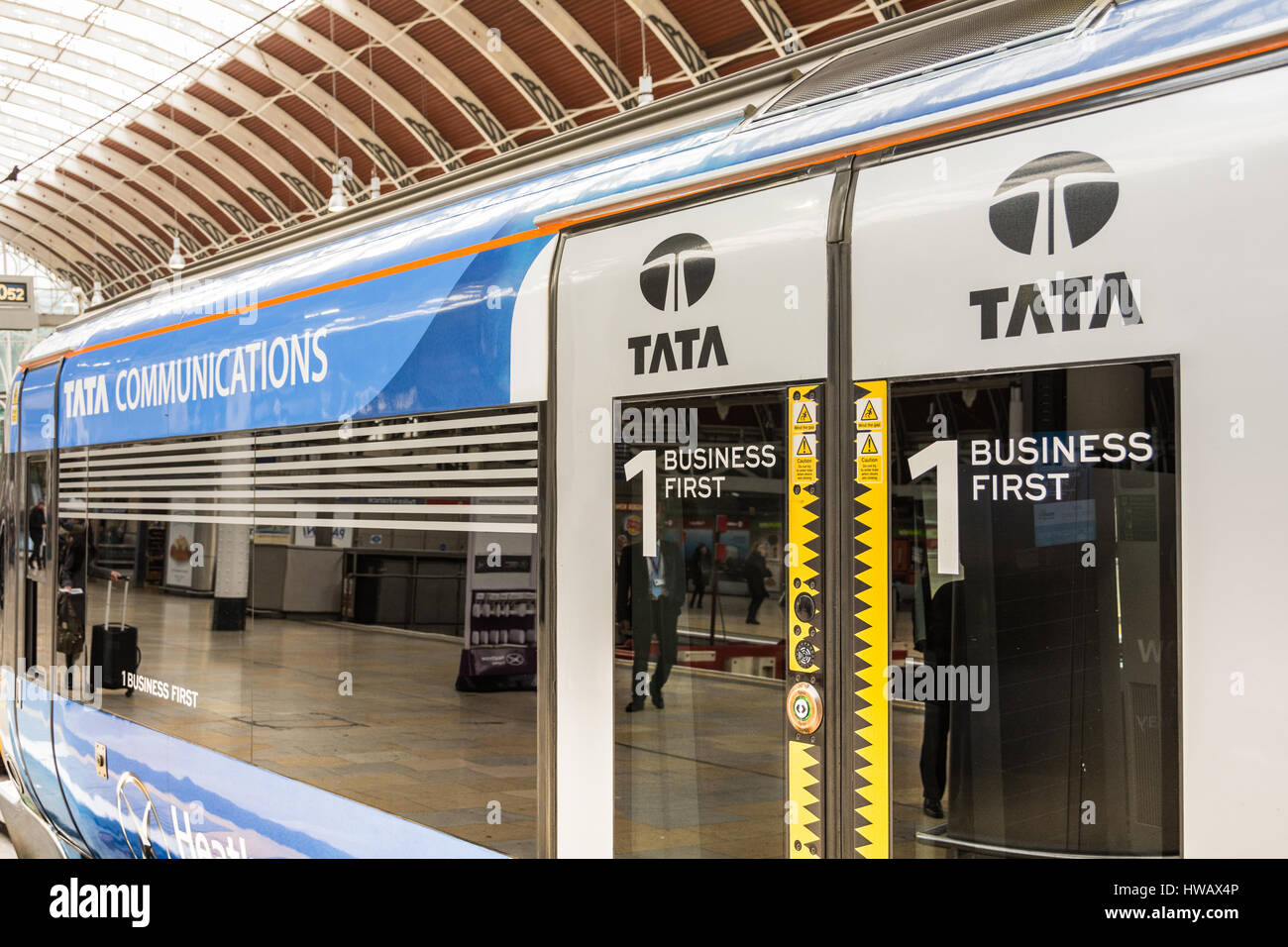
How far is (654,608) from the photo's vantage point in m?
3.15

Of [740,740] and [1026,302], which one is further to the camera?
[740,740]

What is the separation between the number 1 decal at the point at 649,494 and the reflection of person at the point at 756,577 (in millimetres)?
349

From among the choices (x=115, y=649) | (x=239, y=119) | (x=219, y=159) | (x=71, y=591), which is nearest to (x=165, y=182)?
(x=219, y=159)

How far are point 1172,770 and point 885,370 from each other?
96cm

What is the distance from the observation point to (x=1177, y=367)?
2.22 m

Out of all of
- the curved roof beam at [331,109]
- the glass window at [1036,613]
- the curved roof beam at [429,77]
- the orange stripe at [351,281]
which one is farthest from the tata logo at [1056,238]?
the curved roof beam at [331,109]

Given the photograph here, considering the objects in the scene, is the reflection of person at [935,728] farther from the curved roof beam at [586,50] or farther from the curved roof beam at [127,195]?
the curved roof beam at [127,195]

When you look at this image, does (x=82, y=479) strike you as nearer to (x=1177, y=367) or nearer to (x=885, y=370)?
(x=885, y=370)

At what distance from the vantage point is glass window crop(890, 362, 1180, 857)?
228cm

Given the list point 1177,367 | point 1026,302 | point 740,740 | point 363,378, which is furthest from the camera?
point 363,378

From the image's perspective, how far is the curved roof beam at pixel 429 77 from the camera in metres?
29.6

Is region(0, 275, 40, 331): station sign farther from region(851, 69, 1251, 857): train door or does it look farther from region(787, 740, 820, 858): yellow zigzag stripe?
region(851, 69, 1251, 857): train door

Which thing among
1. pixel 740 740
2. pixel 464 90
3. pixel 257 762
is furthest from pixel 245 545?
pixel 464 90
